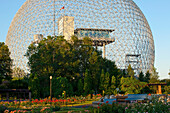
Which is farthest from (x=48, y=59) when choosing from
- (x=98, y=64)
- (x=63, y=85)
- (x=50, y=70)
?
(x=98, y=64)

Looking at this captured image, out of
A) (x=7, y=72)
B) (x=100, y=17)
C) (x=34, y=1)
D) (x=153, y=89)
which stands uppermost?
(x=34, y=1)

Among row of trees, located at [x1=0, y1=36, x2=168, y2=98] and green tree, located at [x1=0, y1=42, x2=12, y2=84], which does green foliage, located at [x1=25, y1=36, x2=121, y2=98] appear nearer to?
row of trees, located at [x1=0, y1=36, x2=168, y2=98]

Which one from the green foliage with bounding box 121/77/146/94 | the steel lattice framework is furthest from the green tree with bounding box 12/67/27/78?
the green foliage with bounding box 121/77/146/94

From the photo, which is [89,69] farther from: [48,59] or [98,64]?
[48,59]

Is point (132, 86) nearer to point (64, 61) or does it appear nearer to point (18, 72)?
point (64, 61)

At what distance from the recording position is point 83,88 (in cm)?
3528

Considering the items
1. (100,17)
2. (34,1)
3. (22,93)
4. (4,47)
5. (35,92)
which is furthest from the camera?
(34,1)

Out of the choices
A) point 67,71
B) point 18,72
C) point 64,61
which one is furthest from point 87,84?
point 18,72

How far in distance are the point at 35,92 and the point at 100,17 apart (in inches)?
1325

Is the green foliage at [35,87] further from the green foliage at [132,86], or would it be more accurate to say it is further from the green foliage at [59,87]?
the green foliage at [132,86]

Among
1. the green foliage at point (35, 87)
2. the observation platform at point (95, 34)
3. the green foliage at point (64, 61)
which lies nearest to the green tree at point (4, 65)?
the green foliage at point (64, 61)

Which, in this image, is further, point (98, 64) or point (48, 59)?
point (98, 64)

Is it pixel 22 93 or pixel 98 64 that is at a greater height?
pixel 98 64

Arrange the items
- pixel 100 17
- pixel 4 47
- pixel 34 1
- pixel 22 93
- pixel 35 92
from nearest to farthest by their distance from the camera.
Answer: pixel 35 92
pixel 22 93
pixel 4 47
pixel 100 17
pixel 34 1
